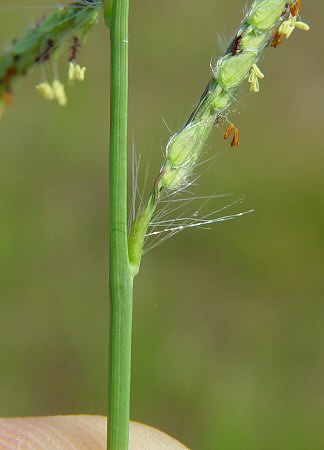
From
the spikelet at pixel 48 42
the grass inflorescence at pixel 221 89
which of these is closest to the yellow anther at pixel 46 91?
the spikelet at pixel 48 42

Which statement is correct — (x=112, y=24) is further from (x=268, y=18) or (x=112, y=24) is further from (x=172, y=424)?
(x=172, y=424)

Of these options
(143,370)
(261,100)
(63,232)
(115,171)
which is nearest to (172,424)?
(143,370)

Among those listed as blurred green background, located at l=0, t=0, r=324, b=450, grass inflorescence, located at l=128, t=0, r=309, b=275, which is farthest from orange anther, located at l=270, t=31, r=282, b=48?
blurred green background, located at l=0, t=0, r=324, b=450

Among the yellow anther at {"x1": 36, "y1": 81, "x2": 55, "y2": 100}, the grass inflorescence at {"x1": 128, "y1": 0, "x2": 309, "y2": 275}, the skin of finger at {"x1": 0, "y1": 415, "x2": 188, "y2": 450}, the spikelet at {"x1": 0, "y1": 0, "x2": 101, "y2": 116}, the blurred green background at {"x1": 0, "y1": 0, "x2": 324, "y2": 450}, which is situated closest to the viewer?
the spikelet at {"x1": 0, "y1": 0, "x2": 101, "y2": 116}

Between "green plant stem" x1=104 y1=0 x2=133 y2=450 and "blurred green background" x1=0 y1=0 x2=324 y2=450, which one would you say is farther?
"blurred green background" x1=0 y1=0 x2=324 y2=450

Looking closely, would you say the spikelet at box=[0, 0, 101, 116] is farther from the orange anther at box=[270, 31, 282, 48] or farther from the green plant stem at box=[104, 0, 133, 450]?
the orange anther at box=[270, 31, 282, 48]

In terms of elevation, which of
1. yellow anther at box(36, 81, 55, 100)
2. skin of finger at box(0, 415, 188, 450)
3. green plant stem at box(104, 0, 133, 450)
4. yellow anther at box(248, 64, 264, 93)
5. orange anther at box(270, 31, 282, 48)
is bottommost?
skin of finger at box(0, 415, 188, 450)

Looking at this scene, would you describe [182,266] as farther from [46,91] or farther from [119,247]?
[46,91]
